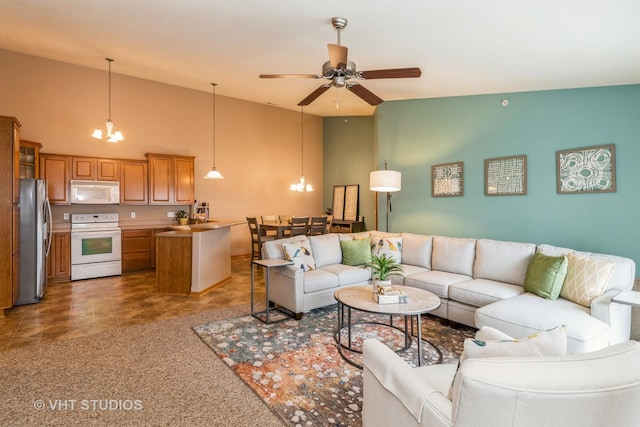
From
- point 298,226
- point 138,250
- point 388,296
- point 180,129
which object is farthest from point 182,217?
point 388,296

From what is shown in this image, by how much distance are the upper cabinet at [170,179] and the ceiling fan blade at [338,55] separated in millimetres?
4486

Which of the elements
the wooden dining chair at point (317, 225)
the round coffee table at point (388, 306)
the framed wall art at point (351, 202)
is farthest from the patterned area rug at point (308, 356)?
the framed wall art at point (351, 202)

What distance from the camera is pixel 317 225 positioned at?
6.05m

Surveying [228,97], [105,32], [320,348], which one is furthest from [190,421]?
[228,97]

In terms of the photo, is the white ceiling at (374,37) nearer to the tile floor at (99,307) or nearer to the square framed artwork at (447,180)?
the square framed artwork at (447,180)

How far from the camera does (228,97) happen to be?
7277 mm

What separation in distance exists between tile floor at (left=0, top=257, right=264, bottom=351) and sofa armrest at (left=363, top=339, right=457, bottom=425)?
2.95m

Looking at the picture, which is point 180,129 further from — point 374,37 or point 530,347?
point 530,347

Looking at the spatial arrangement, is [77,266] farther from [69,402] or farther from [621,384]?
[621,384]

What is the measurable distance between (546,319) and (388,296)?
1207 millimetres

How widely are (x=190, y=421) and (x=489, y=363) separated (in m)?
1.81

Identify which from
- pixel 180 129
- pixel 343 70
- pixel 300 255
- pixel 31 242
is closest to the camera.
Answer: pixel 343 70

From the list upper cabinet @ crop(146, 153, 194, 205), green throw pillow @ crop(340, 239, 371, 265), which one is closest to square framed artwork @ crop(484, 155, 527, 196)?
green throw pillow @ crop(340, 239, 371, 265)

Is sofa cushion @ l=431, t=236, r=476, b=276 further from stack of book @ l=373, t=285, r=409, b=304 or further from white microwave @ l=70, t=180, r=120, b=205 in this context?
white microwave @ l=70, t=180, r=120, b=205
